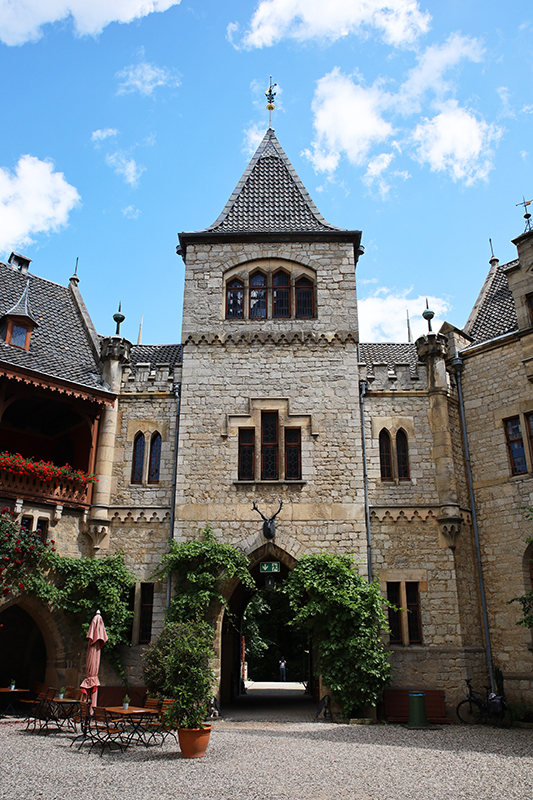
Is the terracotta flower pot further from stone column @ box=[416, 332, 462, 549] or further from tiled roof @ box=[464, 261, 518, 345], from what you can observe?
tiled roof @ box=[464, 261, 518, 345]

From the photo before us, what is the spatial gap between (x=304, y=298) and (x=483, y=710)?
11774 millimetres

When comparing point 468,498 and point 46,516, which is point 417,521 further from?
point 46,516

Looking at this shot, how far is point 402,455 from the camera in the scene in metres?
17.6

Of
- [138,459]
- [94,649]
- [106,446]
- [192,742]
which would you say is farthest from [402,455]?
[192,742]

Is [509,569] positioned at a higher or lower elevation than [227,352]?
lower

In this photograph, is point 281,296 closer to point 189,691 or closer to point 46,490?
point 46,490

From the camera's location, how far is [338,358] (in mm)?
18156

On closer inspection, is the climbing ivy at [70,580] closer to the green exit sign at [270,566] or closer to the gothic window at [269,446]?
the green exit sign at [270,566]

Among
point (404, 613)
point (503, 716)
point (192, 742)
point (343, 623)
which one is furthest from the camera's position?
point (404, 613)

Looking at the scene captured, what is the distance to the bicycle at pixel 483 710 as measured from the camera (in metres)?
14.7

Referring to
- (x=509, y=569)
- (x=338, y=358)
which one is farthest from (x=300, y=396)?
(x=509, y=569)

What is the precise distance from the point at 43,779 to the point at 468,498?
1235 cm

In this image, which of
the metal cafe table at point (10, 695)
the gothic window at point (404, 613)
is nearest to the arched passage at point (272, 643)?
the gothic window at point (404, 613)

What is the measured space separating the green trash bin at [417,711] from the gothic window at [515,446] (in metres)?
6.19
